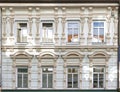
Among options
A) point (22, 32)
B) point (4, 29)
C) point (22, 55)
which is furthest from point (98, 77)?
point (4, 29)

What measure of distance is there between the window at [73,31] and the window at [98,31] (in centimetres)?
116

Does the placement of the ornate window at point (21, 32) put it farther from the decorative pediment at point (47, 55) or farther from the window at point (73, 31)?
the window at point (73, 31)

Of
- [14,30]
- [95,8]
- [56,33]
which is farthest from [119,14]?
[14,30]

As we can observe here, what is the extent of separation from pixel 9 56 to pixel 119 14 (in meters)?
7.88

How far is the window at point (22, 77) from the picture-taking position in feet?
47.1

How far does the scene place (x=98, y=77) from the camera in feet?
47.2

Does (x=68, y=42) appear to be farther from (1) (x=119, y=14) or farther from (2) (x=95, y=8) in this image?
(1) (x=119, y=14)

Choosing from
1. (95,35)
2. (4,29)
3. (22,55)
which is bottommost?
(22,55)

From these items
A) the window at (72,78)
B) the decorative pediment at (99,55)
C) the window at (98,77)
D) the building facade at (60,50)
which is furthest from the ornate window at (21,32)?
the window at (98,77)

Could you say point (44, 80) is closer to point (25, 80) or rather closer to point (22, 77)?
point (25, 80)

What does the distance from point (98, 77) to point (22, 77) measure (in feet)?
16.9

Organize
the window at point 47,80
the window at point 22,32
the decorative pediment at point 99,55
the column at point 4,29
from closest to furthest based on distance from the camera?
the decorative pediment at point 99,55
the column at point 4,29
the window at point 47,80
the window at point 22,32

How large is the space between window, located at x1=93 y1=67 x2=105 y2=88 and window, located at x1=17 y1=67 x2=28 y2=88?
4601 mm

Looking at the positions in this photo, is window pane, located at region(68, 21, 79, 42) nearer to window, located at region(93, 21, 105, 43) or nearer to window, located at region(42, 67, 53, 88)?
window, located at region(93, 21, 105, 43)
